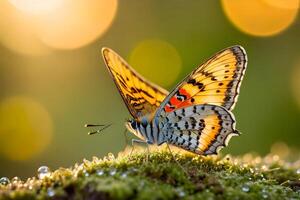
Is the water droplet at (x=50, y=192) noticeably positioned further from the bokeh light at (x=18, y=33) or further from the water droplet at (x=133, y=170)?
the bokeh light at (x=18, y=33)

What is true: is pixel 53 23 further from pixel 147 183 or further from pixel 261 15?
pixel 147 183

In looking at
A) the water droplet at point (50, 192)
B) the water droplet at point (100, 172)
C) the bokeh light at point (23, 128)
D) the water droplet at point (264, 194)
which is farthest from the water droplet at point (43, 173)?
the bokeh light at point (23, 128)

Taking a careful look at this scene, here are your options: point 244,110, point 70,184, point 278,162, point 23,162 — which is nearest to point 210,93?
point 278,162

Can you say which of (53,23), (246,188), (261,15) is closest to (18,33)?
(53,23)

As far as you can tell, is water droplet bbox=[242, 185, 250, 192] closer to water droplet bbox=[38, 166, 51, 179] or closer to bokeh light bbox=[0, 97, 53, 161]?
water droplet bbox=[38, 166, 51, 179]

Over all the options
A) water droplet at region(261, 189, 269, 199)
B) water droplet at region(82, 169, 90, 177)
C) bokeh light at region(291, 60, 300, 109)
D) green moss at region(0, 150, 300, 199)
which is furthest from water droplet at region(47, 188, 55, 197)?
bokeh light at region(291, 60, 300, 109)
